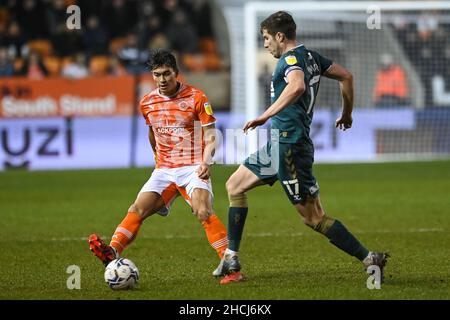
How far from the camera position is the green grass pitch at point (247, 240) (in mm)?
7305

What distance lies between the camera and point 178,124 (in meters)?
8.11

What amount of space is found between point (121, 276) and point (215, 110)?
13.9 meters

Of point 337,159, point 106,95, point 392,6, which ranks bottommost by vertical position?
point 337,159

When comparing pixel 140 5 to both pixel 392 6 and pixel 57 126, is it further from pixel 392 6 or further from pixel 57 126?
pixel 392 6

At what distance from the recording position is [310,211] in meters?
7.49

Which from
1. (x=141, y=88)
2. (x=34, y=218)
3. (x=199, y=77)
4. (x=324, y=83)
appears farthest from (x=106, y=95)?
(x=34, y=218)

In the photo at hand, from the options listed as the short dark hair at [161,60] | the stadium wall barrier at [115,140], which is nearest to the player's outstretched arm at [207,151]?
the short dark hair at [161,60]

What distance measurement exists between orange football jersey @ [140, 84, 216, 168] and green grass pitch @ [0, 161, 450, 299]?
99 centimetres

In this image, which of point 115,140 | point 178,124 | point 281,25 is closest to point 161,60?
point 178,124

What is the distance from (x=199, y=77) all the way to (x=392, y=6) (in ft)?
16.3

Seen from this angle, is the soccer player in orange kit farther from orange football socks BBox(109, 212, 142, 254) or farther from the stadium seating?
the stadium seating

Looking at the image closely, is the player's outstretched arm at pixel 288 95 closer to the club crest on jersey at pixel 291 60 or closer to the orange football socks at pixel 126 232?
the club crest on jersey at pixel 291 60

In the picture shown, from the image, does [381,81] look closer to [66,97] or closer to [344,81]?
[66,97]

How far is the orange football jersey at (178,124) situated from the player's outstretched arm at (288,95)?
1.02 meters
